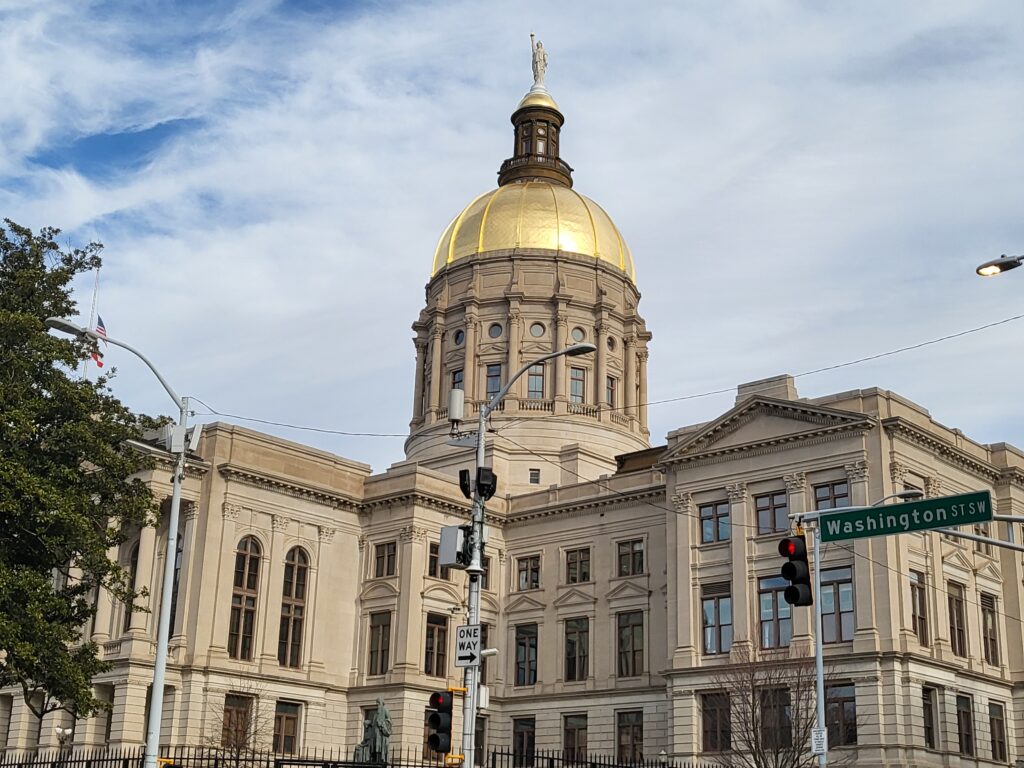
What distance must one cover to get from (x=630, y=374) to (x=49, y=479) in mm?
51213

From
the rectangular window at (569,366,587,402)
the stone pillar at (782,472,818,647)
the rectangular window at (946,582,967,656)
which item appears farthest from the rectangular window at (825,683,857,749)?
the rectangular window at (569,366,587,402)

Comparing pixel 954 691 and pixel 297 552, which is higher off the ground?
pixel 297 552

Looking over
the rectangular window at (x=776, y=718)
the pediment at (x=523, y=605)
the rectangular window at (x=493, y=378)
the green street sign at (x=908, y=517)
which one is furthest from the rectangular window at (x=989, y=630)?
the rectangular window at (x=493, y=378)

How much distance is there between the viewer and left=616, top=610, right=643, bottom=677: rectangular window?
62.4 metres

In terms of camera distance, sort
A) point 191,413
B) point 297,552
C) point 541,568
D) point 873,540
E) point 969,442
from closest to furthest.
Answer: point 191,413 → point 873,540 → point 969,442 → point 297,552 → point 541,568

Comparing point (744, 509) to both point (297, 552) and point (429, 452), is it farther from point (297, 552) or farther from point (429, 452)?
point (429, 452)

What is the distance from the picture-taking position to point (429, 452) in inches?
3201

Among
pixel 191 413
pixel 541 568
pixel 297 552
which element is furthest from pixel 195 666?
pixel 191 413

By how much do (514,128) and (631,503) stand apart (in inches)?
1587

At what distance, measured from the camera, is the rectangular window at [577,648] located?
6456 cm

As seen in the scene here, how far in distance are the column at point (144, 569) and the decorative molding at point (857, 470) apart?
30235 millimetres

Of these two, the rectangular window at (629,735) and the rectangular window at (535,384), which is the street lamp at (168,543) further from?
the rectangular window at (535,384)

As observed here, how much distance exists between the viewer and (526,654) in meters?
67.2

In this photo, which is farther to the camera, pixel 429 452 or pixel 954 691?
pixel 429 452
